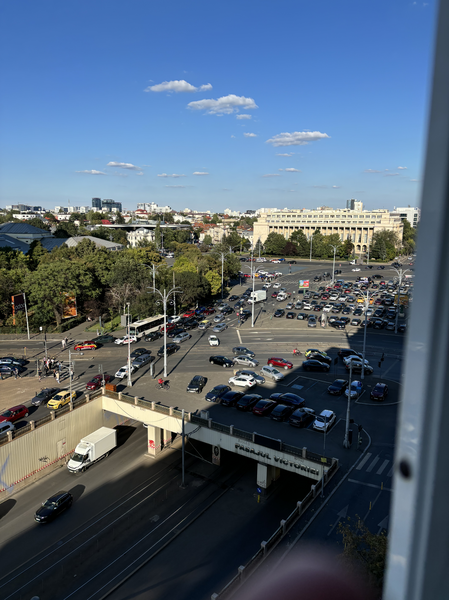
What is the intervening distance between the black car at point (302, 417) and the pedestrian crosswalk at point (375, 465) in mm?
3879

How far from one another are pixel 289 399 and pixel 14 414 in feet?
53.3

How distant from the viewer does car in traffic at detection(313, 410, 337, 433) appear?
22422 millimetres

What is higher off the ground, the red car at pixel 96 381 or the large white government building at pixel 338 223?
the large white government building at pixel 338 223

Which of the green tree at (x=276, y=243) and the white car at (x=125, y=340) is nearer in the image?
the white car at (x=125, y=340)

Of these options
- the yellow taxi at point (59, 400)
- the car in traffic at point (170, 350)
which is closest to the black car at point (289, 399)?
the car in traffic at point (170, 350)

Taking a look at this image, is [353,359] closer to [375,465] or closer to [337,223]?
[375,465]

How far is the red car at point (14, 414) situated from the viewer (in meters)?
25.2

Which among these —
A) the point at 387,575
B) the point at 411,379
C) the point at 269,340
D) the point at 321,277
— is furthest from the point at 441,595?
the point at 321,277

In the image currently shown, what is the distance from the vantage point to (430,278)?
116 centimetres

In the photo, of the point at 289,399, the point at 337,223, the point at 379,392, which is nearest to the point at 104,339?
the point at 289,399

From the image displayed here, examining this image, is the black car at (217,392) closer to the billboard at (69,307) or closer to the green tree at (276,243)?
the billboard at (69,307)

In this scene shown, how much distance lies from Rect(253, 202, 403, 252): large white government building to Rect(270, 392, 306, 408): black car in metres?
92.2

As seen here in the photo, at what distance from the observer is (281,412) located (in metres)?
23.9

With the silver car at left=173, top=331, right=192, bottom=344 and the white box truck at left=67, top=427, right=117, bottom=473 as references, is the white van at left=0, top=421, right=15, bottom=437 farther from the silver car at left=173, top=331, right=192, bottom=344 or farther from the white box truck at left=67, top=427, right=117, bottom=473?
the silver car at left=173, top=331, right=192, bottom=344
